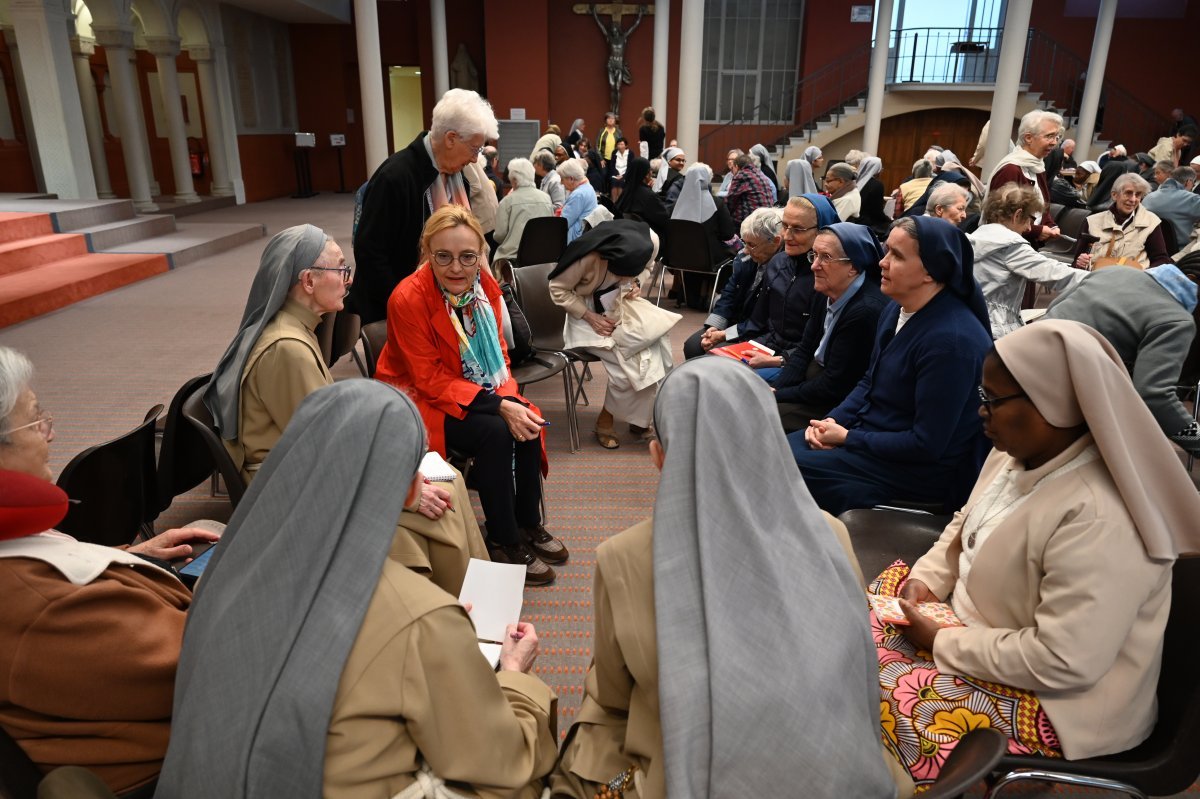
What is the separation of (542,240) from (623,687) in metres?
4.83

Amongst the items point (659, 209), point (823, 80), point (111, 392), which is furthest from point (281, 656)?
point (823, 80)

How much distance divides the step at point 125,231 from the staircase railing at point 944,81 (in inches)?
407

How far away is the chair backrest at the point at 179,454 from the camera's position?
99.4 inches

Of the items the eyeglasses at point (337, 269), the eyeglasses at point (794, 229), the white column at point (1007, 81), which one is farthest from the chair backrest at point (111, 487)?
the white column at point (1007, 81)

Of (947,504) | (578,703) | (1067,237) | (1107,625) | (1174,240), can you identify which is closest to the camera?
(1107,625)

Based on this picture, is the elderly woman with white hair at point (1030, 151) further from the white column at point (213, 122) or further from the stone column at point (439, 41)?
the white column at point (213, 122)

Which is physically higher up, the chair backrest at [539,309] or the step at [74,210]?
the step at [74,210]

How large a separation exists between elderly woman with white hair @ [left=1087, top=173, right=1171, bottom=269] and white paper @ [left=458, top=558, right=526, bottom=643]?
14.2ft

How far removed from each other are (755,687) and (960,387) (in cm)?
161

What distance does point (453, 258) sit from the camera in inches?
114

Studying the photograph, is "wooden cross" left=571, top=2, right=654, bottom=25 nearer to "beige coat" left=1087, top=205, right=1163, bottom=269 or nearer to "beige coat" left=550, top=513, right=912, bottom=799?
"beige coat" left=1087, top=205, right=1163, bottom=269

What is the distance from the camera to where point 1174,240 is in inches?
208

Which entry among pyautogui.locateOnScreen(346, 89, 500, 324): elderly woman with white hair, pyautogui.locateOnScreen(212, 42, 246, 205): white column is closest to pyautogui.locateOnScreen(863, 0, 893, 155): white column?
pyautogui.locateOnScreen(212, 42, 246, 205): white column

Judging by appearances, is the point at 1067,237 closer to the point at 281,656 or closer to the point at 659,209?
the point at 659,209
